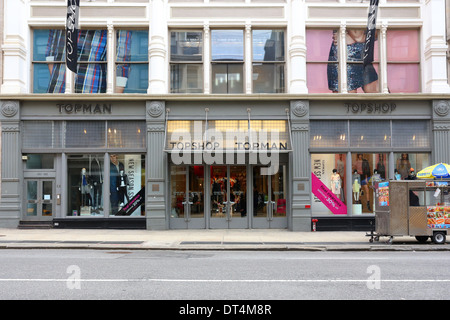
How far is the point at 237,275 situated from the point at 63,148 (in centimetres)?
1270

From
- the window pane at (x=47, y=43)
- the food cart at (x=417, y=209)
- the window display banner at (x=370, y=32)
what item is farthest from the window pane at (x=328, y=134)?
the window pane at (x=47, y=43)

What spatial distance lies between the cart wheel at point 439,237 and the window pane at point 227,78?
375 inches

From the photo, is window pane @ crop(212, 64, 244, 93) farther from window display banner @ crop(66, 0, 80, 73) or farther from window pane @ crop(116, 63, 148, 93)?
window display banner @ crop(66, 0, 80, 73)

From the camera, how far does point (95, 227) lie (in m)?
18.8

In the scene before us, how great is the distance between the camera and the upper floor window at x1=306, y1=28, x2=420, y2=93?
63.6 feet

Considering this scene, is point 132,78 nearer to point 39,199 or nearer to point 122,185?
point 122,185

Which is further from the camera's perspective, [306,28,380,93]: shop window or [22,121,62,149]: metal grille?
[306,28,380,93]: shop window

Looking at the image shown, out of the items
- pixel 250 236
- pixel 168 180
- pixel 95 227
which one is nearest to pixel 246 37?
pixel 168 180

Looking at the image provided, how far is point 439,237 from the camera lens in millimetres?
14336

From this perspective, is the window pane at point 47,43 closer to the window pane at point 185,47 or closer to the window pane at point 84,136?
the window pane at point 84,136

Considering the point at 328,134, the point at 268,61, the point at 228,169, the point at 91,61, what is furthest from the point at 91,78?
the point at 328,134

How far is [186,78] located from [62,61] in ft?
17.8

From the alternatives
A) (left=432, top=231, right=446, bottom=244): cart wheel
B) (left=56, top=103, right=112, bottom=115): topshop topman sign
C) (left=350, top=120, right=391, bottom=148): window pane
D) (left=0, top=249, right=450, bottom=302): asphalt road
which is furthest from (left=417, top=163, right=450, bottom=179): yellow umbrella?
(left=56, top=103, right=112, bottom=115): topshop topman sign

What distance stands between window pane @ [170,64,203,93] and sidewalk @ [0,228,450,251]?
6.10m
